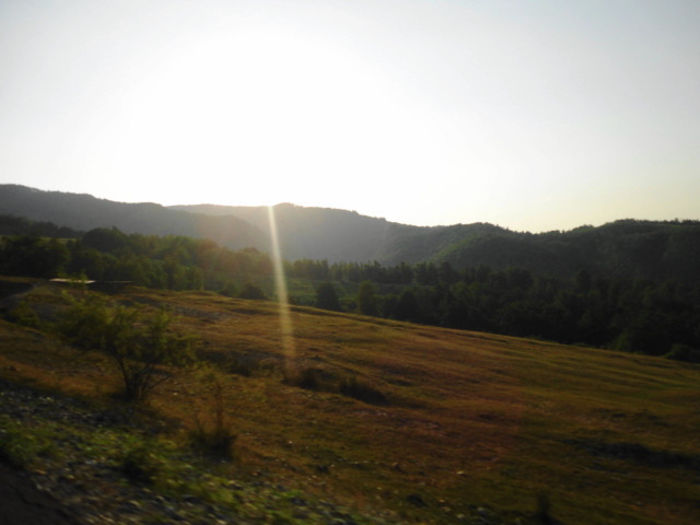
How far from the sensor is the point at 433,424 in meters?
27.1

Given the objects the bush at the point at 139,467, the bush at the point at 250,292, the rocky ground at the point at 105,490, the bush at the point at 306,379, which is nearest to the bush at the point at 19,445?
the rocky ground at the point at 105,490

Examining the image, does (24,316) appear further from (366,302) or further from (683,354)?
(683,354)

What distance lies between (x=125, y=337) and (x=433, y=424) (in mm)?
18331

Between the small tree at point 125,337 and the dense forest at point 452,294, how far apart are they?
5770cm

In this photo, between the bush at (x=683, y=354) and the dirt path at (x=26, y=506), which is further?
the bush at (x=683, y=354)

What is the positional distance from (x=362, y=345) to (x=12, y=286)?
55.8 m

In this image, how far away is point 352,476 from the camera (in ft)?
56.5

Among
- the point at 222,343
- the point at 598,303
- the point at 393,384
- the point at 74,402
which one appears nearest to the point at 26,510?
the point at 74,402

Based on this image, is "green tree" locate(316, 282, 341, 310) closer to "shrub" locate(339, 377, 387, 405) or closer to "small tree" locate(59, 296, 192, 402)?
"shrub" locate(339, 377, 387, 405)

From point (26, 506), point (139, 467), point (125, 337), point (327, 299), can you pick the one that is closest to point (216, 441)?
point (139, 467)

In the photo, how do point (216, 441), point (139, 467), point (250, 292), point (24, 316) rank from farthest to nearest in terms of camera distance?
point (250, 292)
point (24, 316)
point (216, 441)
point (139, 467)

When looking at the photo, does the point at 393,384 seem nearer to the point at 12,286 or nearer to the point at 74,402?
the point at 74,402

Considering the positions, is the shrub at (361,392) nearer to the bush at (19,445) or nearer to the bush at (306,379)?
the bush at (306,379)

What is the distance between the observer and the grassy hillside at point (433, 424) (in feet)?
54.5
